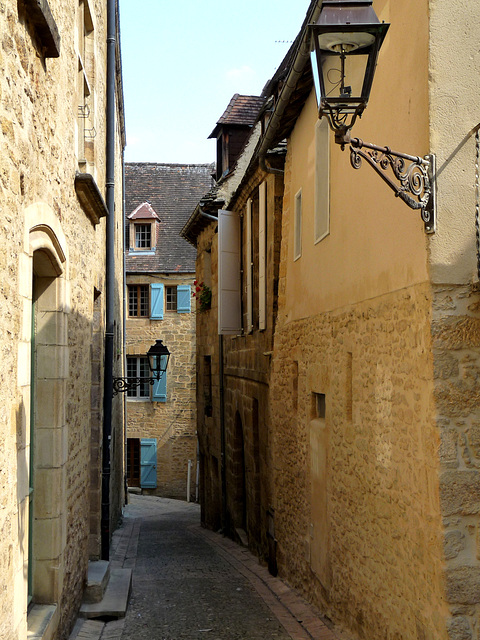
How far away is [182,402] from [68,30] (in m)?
18.0

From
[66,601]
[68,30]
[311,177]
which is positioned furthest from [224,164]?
[66,601]

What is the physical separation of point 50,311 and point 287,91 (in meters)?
3.68

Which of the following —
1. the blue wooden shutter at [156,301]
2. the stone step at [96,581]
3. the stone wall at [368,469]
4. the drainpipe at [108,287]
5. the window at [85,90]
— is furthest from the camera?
the blue wooden shutter at [156,301]

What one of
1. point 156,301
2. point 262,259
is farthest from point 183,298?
point 262,259

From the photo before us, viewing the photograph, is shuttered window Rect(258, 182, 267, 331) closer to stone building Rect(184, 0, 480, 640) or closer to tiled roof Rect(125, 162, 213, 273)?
stone building Rect(184, 0, 480, 640)

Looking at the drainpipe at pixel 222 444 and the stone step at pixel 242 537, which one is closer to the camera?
the stone step at pixel 242 537

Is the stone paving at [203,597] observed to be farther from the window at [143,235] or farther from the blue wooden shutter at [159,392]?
the window at [143,235]

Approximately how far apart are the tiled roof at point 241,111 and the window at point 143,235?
29.1ft

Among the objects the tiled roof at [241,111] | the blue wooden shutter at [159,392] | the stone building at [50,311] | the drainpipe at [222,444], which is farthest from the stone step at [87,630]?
the blue wooden shutter at [159,392]

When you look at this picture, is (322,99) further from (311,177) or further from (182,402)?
(182,402)

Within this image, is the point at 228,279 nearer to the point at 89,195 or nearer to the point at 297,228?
the point at 297,228

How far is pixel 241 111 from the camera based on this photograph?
50.8 ft

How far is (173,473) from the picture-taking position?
23.3m

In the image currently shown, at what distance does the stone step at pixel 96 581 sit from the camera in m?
7.12
